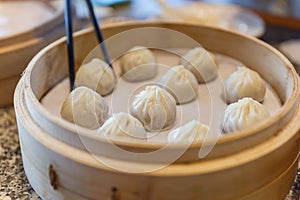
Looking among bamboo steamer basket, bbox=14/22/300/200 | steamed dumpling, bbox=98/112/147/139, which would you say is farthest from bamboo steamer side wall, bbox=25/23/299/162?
steamed dumpling, bbox=98/112/147/139

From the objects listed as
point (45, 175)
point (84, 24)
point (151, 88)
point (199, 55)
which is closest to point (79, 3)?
point (84, 24)

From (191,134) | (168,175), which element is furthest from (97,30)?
(168,175)

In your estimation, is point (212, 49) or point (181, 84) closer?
point (181, 84)

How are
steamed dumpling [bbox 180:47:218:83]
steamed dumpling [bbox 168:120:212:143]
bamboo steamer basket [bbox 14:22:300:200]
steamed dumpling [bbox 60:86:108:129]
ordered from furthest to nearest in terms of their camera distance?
steamed dumpling [bbox 180:47:218:83] → steamed dumpling [bbox 60:86:108:129] → steamed dumpling [bbox 168:120:212:143] → bamboo steamer basket [bbox 14:22:300:200]

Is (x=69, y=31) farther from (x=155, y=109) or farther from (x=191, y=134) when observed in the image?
(x=191, y=134)

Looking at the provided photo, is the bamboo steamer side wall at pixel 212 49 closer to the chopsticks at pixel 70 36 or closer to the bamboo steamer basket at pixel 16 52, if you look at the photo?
the chopsticks at pixel 70 36

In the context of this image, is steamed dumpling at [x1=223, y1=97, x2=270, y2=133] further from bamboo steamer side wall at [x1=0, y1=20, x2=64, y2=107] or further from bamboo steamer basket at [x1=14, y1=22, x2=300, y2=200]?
bamboo steamer side wall at [x1=0, y1=20, x2=64, y2=107]
